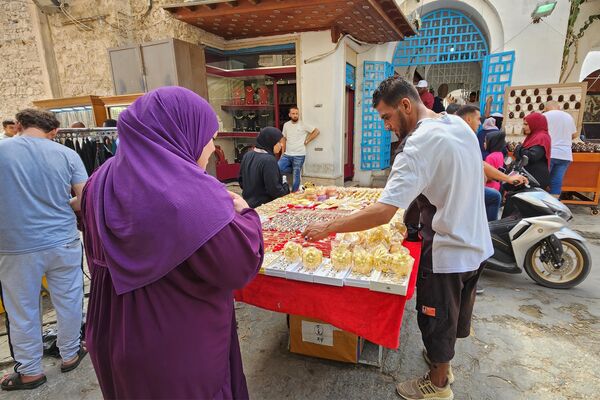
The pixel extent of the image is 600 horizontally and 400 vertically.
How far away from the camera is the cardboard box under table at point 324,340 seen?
235cm

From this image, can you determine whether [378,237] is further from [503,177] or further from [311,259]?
[503,177]

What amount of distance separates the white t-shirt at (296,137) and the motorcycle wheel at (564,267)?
463cm

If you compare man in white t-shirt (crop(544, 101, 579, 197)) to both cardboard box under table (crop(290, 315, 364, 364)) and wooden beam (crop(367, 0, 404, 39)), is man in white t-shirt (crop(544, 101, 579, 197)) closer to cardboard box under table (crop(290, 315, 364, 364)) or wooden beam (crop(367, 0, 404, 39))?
wooden beam (crop(367, 0, 404, 39))

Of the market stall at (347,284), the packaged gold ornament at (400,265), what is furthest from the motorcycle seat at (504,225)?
the packaged gold ornament at (400,265)

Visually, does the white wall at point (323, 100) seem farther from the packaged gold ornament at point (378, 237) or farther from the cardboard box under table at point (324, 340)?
the cardboard box under table at point (324, 340)

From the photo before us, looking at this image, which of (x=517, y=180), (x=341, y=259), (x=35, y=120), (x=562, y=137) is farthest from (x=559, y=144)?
(x=35, y=120)

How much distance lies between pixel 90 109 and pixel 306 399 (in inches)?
275

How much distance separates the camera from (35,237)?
229 cm

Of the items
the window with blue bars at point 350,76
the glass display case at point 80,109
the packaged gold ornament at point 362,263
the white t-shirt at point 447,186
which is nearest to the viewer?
Answer: the white t-shirt at point 447,186

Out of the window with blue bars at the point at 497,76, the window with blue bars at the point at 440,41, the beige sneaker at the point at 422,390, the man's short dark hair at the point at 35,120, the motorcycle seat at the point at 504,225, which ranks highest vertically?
the window with blue bars at the point at 440,41

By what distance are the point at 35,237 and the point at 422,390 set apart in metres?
2.80

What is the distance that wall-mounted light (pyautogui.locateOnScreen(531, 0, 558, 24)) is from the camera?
625 cm

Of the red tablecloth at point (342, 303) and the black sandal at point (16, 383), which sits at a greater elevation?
the red tablecloth at point (342, 303)

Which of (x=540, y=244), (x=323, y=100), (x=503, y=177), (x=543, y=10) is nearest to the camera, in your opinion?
(x=540, y=244)
